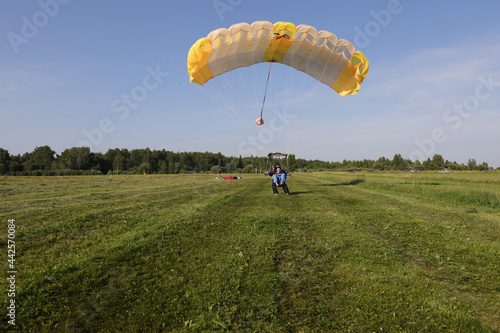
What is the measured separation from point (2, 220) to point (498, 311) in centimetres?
1298

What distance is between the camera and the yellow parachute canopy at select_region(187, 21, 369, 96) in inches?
539

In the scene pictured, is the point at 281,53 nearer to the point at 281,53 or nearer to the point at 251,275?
the point at 281,53

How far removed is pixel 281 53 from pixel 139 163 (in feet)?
418

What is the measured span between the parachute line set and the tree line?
6411 cm

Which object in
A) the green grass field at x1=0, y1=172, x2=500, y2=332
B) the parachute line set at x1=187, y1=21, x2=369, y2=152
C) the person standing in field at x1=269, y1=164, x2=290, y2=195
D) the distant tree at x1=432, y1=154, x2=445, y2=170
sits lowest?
the green grass field at x1=0, y1=172, x2=500, y2=332

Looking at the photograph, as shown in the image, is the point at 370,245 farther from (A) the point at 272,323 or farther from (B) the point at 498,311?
(A) the point at 272,323

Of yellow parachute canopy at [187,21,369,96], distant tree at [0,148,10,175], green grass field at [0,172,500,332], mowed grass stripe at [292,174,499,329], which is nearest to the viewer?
green grass field at [0,172,500,332]

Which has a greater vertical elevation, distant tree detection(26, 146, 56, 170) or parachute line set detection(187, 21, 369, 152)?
parachute line set detection(187, 21, 369, 152)

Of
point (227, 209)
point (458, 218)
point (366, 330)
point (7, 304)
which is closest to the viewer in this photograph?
point (366, 330)

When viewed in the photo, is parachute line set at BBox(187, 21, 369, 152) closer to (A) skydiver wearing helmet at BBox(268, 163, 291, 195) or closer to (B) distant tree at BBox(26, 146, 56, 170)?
(A) skydiver wearing helmet at BBox(268, 163, 291, 195)

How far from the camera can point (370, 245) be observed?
6668 millimetres

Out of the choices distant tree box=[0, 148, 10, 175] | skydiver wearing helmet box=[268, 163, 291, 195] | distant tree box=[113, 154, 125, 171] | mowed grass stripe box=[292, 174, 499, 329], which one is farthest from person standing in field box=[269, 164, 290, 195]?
distant tree box=[113, 154, 125, 171]

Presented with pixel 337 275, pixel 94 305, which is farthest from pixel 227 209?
pixel 94 305

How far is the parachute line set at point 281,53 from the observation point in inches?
539
